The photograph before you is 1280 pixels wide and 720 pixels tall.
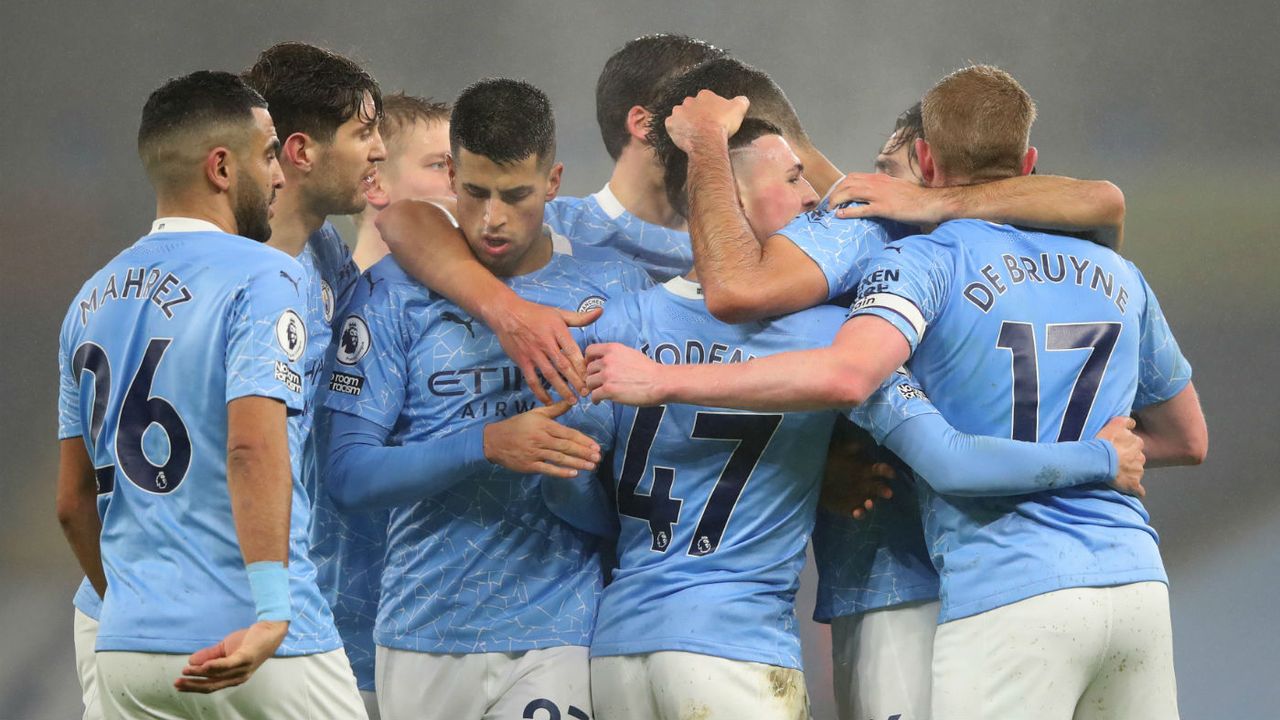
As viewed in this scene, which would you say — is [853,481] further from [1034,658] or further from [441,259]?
[441,259]

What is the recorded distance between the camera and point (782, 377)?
8.56 ft

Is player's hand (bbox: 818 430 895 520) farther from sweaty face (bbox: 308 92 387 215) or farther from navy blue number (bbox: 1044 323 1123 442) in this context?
sweaty face (bbox: 308 92 387 215)

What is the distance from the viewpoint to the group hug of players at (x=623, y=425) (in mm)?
2459

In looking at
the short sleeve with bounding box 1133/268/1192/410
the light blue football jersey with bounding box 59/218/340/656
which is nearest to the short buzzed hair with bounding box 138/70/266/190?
the light blue football jersey with bounding box 59/218/340/656

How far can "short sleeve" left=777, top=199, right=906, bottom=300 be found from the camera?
9.39ft

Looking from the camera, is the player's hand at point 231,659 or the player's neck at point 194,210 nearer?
the player's hand at point 231,659

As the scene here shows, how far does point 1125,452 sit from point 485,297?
55.1 inches

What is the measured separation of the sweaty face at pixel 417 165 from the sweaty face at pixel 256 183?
196 cm

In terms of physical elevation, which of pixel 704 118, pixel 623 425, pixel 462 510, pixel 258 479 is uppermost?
pixel 704 118

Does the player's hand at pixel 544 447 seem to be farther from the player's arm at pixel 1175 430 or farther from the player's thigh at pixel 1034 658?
the player's arm at pixel 1175 430

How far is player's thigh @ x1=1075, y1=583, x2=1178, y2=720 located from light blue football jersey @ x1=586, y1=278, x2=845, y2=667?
0.61m

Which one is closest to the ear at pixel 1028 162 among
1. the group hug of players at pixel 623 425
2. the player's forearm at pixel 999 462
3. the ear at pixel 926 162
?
the group hug of players at pixel 623 425

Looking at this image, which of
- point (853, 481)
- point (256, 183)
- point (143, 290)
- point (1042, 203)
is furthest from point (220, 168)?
point (1042, 203)

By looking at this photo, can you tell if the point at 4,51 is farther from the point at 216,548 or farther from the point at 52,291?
the point at 216,548
